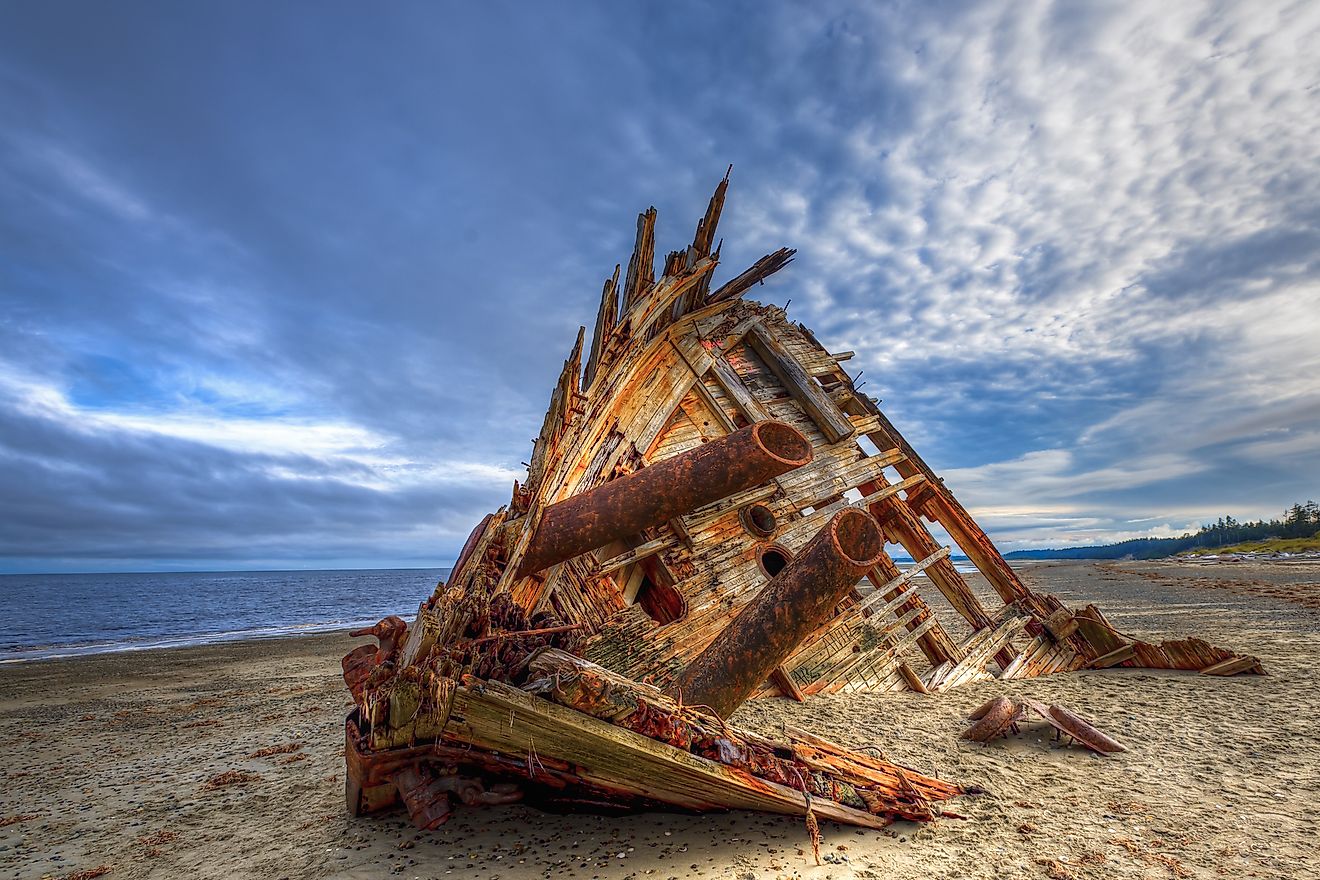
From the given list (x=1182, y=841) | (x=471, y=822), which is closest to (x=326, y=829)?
(x=471, y=822)

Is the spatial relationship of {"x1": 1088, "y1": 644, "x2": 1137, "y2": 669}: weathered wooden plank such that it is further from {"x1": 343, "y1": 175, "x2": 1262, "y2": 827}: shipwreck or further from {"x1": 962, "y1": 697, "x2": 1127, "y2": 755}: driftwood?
{"x1": 962, "y1": 697, "x2": 1127, "y2": 755}: driftwood

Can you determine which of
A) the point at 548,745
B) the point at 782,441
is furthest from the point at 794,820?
the point at 782,441

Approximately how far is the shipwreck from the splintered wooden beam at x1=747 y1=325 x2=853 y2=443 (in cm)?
4

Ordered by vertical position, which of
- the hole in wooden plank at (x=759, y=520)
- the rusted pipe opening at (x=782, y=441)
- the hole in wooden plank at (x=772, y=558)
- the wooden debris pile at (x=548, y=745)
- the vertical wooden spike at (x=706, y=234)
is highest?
the vertical wooden spike at (x=706, y=234)

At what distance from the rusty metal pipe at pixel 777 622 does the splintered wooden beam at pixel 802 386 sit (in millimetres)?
4940

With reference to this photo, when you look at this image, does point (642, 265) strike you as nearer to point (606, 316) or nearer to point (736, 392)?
point (606, 316)

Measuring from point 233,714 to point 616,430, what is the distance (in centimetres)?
832

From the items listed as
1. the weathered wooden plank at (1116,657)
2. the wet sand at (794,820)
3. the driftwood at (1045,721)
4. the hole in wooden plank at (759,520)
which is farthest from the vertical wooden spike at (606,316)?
the weathered wooden plank at (1116,657)

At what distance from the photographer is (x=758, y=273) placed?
8797 millimetres

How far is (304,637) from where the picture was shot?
26.1m

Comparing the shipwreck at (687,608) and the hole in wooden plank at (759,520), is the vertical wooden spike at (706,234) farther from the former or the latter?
the hole in wooden plank at (759,520)

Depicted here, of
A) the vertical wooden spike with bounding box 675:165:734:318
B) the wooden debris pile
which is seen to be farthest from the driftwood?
the vertical wooden spike with bounding box 675:165:734:318

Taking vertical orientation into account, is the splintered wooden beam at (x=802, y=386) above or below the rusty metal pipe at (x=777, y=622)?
above

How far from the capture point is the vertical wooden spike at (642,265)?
560 cm
